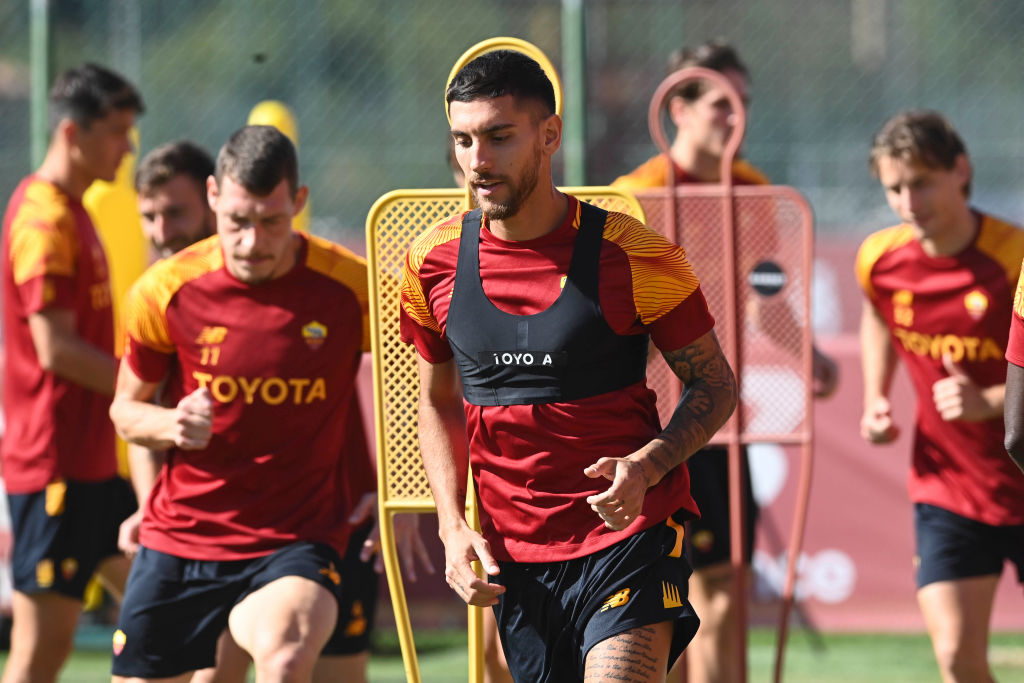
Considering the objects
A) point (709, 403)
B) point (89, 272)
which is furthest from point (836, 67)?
point (709, 403)

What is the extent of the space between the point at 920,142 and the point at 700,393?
206 centimetres

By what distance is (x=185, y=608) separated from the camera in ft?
14.6

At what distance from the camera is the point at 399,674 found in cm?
748

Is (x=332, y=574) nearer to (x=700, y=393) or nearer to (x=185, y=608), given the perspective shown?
(x=185, y=608)

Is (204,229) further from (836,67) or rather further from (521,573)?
(836,67)

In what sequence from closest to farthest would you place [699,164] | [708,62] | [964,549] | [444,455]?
[444,455] → [964,549] → [699,164] → [708,62]

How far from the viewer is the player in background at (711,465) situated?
5887 mm

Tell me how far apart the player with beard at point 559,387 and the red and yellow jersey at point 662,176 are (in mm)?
2247

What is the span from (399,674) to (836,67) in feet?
32.0

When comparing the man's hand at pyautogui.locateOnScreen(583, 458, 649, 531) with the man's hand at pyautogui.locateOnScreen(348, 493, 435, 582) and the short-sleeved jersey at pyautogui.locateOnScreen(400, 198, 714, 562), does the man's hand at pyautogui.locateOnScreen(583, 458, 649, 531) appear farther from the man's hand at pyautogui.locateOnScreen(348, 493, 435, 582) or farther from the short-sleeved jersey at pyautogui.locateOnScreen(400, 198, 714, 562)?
the man's hand at pyautogui.locateOnScreen(348, 493, 435, 582)

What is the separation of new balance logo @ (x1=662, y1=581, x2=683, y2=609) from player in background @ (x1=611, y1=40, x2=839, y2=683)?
230 centimetres

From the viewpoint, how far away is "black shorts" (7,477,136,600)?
5.64m

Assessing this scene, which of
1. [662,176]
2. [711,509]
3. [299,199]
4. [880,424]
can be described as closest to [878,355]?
[880,424]

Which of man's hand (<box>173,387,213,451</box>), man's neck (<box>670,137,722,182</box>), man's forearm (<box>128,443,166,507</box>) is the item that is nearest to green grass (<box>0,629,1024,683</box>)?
man's neck (<box>670,137,722,182</box>)
